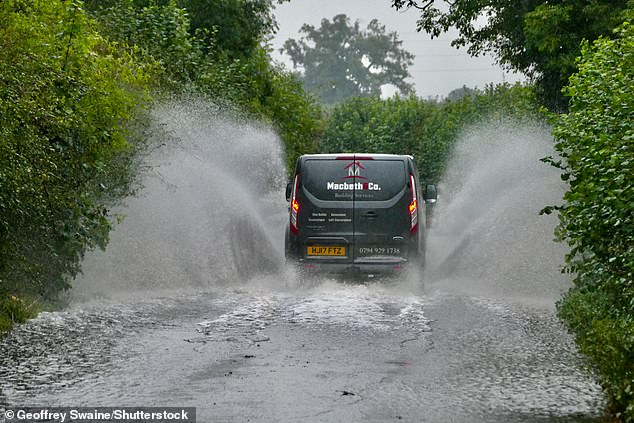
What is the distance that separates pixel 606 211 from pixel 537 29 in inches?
649

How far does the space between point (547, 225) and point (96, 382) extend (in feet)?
43.2

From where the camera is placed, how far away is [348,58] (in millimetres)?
116188

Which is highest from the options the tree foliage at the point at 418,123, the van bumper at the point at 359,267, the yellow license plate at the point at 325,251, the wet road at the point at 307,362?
the tree foliage at the point at 418,123

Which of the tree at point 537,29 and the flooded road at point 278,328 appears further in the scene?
the tree at point 537,29

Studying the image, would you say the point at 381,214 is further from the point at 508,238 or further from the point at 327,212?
the point at 508,238

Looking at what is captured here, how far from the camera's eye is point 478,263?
1889 centimetres

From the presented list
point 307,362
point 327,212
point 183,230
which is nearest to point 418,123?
point 183,230

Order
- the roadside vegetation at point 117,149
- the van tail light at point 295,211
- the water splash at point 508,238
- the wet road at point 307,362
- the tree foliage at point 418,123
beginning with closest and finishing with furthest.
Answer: the wet road at point 307,362 < the roadside vegetation at point 117,149 < the van tail light at point 295,211 < the water splash at point 508,238 < the tree foliage at point 418,123

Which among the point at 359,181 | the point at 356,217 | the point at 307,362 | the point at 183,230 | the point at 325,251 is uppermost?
the point at 359,181

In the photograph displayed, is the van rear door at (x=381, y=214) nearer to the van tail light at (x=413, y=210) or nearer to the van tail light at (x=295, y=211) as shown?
the van tail light at (x=413, y=210)

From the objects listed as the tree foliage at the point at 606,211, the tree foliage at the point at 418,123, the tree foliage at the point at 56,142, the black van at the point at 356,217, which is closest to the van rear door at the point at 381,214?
the black van at the point at 356,217

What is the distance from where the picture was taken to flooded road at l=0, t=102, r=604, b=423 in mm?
7871

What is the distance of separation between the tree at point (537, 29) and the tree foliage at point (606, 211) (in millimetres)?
11175

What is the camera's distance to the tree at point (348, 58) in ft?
376
